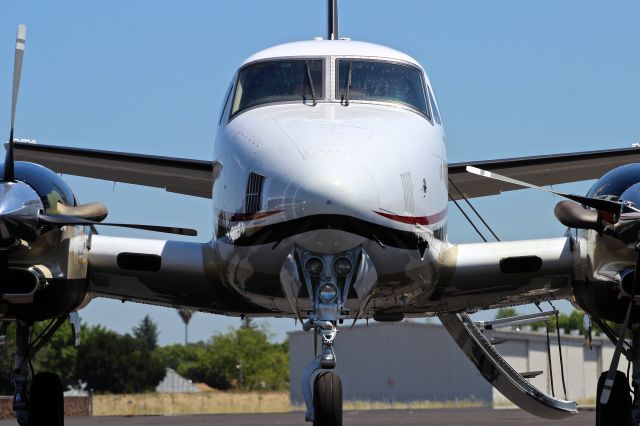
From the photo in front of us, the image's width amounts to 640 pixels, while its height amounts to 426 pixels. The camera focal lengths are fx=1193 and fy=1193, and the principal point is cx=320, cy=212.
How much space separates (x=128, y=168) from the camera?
1465 centimetres

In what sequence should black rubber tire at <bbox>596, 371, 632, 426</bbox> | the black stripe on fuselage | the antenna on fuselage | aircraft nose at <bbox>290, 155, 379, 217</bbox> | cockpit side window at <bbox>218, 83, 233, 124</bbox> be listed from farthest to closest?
the antenna on fuselage < black rubber tire at <bbox>596, 371, 632, 426</bbox> < cockpit side window at <bbox>218, 83, 233, 124</bbox> < the black stripe on fuselage < aircraft nose at <bbox>290, 155, 379, 217</bbox>

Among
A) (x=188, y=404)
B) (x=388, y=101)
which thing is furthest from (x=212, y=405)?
(x=388, y=101)

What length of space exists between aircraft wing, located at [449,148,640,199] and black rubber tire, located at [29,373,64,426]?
17.0 feet

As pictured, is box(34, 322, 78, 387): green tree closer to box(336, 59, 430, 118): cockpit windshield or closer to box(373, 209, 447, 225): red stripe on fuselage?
box(336, 59, 430, 118): cockpit windshield

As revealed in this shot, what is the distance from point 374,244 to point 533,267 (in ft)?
9.21

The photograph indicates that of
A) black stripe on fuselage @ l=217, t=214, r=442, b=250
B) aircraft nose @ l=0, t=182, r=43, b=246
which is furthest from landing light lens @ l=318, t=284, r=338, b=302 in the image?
aircraft nose @ l=0, t=182, r=43, b=246

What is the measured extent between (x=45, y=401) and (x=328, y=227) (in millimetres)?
4797

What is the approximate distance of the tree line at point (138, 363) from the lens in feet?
204

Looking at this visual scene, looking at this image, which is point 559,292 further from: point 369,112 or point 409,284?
point 369,112

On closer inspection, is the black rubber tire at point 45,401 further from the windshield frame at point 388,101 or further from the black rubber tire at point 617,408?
the black rubber tire at point 617,408

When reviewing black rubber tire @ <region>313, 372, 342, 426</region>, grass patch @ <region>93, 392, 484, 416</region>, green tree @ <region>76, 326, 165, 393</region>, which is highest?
green tree @ <region>76, 326, 165, 393</region>

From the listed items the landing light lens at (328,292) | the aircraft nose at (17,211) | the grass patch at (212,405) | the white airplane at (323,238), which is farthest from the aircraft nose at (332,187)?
the grass patch at (212,405)

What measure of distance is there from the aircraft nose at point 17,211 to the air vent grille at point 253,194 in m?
2.27

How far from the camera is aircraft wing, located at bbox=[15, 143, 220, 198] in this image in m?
14.2
